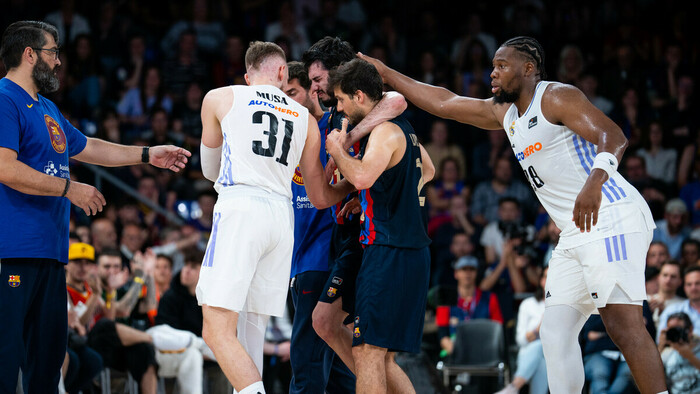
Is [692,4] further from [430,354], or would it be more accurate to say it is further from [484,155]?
[430,354]

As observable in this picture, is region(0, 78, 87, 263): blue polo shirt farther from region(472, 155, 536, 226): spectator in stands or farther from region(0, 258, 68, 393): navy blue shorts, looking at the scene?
region(472, 155, 536, 226): spectator in stands

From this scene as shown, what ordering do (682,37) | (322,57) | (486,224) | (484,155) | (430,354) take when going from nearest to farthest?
(322,57) < (430,354) < (486,224) < (484,155) < (682,37)

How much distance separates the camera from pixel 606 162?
17.3 ft

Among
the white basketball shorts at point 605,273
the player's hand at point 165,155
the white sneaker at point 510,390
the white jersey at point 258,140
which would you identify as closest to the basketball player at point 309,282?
the white jersey at point 258,140

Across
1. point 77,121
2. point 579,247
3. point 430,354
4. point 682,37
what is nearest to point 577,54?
point 682,37

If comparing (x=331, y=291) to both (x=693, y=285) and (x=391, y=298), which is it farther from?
(x=693, y=285)

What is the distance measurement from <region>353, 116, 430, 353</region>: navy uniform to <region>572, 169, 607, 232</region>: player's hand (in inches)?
44.0

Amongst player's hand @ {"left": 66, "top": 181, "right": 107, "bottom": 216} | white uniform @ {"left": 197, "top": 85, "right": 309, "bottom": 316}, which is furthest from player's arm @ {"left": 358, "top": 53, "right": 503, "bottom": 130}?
player's hand @ {"left": 66, "top": 181, "right": 107, "bottom": 216}

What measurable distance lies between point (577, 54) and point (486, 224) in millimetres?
3951

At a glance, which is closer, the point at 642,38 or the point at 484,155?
the point at 484,155

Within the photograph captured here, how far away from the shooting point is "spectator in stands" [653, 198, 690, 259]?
1184cm

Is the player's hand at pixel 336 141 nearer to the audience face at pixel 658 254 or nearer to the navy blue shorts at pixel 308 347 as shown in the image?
the navy blue shorts at pixel 308 347

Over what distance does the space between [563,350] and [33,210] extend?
377 cm

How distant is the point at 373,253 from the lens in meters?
5.76
